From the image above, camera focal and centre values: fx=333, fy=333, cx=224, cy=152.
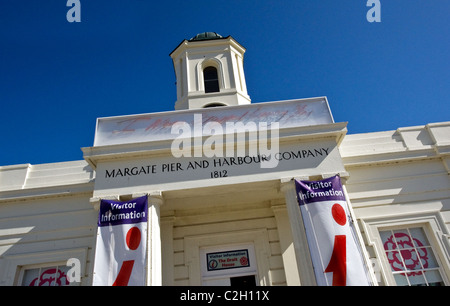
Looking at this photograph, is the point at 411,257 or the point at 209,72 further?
the point at 209,72

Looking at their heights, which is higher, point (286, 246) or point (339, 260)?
point (286, 246)

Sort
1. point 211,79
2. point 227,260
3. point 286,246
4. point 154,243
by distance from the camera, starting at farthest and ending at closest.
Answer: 1. point 211,79
2. point 227,260
3. point 286,246
4. point 154,243

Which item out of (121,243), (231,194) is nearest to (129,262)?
(121,243)

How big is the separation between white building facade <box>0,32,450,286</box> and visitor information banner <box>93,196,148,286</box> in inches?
10.9

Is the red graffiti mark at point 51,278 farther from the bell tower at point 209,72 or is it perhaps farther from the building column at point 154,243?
the bell tower at point 209,72

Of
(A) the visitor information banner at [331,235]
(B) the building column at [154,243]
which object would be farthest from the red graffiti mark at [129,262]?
(A) the visitor information banner at [331,235]

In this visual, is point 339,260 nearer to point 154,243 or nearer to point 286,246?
point 286,246

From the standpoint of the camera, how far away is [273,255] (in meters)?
10.0

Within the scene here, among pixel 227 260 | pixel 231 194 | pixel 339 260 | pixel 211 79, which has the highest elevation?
pixel 211 79

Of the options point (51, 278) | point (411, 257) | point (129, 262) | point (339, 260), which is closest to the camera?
point (339, 260)

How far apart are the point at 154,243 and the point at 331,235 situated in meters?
4.27

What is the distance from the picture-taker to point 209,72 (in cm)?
1523

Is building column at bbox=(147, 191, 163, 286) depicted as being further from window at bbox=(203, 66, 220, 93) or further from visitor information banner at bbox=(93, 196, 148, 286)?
window at bbox=(203, 66, 220, 93)
